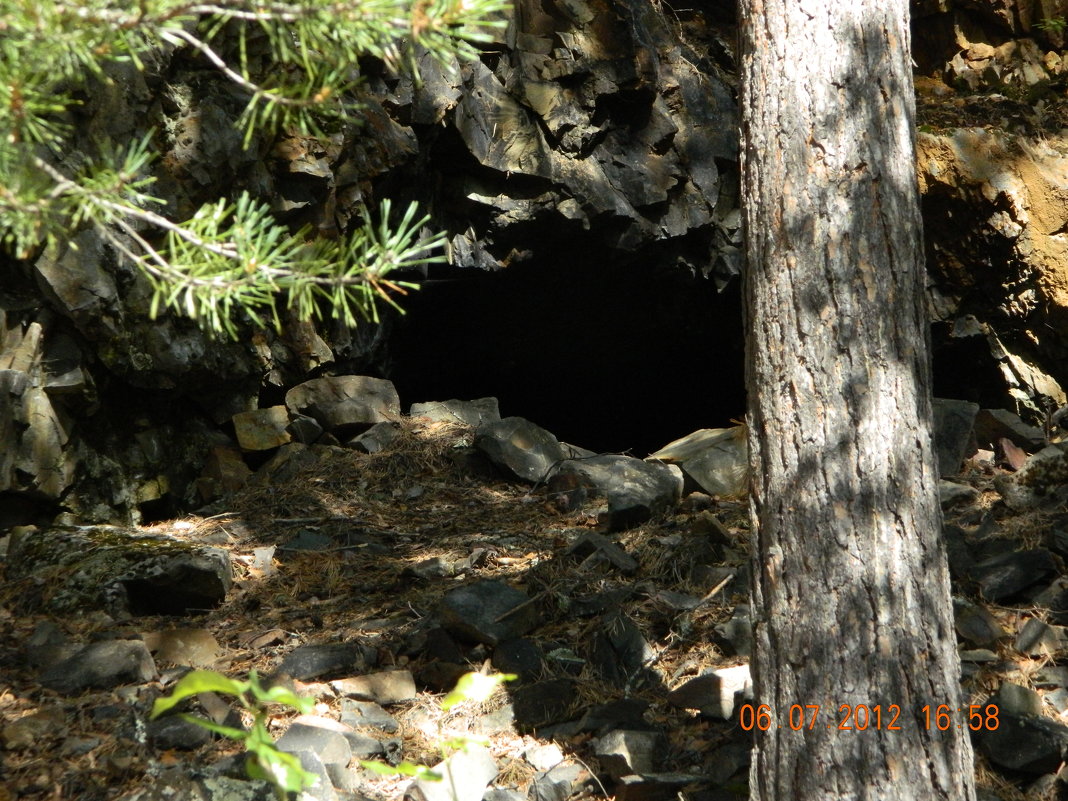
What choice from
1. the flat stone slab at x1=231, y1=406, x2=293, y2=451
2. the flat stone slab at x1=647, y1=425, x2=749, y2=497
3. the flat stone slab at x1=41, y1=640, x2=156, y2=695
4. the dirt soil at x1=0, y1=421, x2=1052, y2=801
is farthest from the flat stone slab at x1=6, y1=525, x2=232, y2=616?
the flat stone slab at x1=647, y1=425, x2=749, y2=497

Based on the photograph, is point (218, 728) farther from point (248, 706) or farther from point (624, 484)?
point (624, 484)

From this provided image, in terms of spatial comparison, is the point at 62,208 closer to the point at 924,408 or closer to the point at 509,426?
the point at 924,408

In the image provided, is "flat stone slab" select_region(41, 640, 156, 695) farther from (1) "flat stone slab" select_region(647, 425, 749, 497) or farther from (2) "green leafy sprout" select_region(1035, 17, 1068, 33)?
(2) "green leafy sprout" select_region(1035, 17, 1068, 33)

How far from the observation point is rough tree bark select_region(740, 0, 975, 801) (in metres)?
2.47

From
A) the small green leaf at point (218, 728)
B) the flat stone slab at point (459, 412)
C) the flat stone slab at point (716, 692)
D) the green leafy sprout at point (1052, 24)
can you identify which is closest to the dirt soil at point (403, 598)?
the flat stone slab at point (716, 692)

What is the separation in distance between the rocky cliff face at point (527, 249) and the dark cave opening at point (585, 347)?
0.03 metres

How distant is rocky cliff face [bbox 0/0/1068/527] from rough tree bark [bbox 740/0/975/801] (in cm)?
379

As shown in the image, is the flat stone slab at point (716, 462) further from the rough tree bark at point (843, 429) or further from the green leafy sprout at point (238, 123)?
the green leafy sprout at point (238, 123)

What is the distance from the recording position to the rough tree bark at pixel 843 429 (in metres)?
2.47

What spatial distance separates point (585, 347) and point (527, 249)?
1.68 meters

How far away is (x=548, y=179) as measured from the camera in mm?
7016

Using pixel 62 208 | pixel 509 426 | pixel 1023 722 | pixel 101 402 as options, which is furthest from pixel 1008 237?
pixel 62 208

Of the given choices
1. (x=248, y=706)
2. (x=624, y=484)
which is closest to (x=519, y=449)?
(x=624, y=484)

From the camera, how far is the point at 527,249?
7336 millimetres
